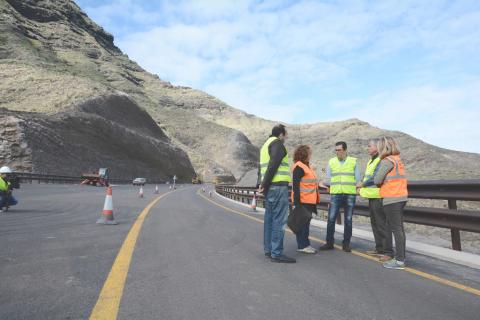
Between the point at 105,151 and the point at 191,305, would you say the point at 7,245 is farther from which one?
the point at 105,151

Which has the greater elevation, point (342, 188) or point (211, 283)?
point (342, 188)

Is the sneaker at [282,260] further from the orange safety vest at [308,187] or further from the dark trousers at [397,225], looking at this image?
the dark trousers at [397,225]

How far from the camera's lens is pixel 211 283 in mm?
4379

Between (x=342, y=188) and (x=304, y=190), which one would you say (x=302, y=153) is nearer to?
(x=304, y=190)

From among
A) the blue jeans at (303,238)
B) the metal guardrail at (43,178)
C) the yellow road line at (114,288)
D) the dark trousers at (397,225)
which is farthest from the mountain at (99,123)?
the yellow road line at (114,288)

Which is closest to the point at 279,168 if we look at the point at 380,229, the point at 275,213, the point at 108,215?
the point at 275,213

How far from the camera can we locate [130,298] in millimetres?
3719

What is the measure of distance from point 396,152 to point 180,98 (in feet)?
646

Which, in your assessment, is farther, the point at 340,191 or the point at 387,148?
the point at 340,191

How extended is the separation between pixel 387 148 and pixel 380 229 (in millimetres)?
1416

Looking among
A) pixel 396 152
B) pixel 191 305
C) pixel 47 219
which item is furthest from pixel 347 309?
pixel 47 219

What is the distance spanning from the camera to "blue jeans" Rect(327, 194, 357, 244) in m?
7.11

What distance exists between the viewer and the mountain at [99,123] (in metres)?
56.1

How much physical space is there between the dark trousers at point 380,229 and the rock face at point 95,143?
48622mm
